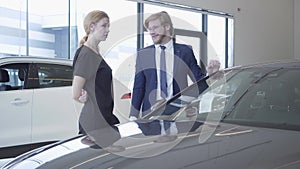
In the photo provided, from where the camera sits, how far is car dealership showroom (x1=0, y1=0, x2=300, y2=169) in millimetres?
1511

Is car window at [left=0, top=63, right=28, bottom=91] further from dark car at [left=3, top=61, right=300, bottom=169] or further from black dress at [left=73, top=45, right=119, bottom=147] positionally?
dark car at [left=3, top=61, right=300, bottom=169]

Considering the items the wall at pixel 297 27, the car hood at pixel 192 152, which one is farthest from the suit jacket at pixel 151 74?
the wall at pixel 297 27

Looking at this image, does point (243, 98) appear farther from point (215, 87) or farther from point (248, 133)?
point (248, 133)

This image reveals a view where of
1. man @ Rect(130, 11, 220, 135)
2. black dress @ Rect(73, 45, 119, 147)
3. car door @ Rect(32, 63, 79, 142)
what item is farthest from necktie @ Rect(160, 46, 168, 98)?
car door @ Rect(32, 63, 79, 142)

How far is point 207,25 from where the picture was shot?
799 cm

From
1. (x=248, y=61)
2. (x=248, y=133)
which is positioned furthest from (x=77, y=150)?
(x=248, y=61)

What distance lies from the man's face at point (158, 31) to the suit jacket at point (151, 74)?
0.22ft

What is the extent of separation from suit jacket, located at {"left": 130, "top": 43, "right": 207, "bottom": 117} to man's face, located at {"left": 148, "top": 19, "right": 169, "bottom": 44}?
66 mm

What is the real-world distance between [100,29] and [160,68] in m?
0.47

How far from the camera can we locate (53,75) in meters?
Result: 4.33

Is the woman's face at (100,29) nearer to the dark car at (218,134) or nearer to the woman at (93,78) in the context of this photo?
the woman at (93,78)

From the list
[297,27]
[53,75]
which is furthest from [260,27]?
[53,75]

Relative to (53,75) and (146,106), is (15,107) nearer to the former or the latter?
(53,75)

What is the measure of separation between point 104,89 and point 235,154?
38.7 inches
